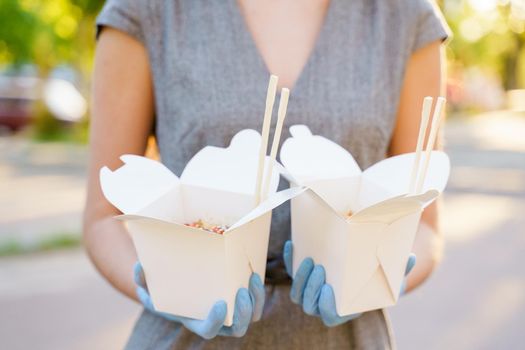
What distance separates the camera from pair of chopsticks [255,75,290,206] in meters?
1.06

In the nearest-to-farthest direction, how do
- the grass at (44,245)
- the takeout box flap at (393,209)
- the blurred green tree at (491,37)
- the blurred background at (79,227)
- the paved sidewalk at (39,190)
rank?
the takeout box flap at (393,209) → the blurred background at (79,227) → the grass at (44,245) → the paved sidewalk at (39,190) → the blurred green tree at (491,37)

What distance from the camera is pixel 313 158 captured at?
1.25m

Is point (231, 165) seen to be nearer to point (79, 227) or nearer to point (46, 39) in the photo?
point (79, 227)

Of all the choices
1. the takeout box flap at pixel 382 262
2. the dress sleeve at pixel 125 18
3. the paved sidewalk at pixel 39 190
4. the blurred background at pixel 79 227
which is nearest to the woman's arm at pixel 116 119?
the dress sleeve at pixel 125 18

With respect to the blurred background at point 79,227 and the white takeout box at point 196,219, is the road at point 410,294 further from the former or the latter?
the white takeout box at point 196,219

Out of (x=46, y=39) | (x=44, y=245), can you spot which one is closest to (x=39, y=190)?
(x=44, y=245)

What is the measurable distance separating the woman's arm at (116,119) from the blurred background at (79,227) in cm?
275

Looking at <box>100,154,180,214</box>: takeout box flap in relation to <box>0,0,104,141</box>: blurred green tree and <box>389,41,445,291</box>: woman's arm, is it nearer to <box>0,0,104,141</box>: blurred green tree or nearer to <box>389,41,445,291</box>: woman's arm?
<box>389,41,445,291</box>: woman's arm

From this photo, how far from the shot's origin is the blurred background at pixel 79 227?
4.37 meters

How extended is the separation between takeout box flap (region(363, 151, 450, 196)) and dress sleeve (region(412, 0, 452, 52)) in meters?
0.31

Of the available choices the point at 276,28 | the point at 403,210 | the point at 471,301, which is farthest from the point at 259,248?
the point at 471,301

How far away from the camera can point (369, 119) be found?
140 cm

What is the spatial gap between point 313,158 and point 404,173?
0.49ft

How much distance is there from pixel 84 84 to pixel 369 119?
16153 millimetres
